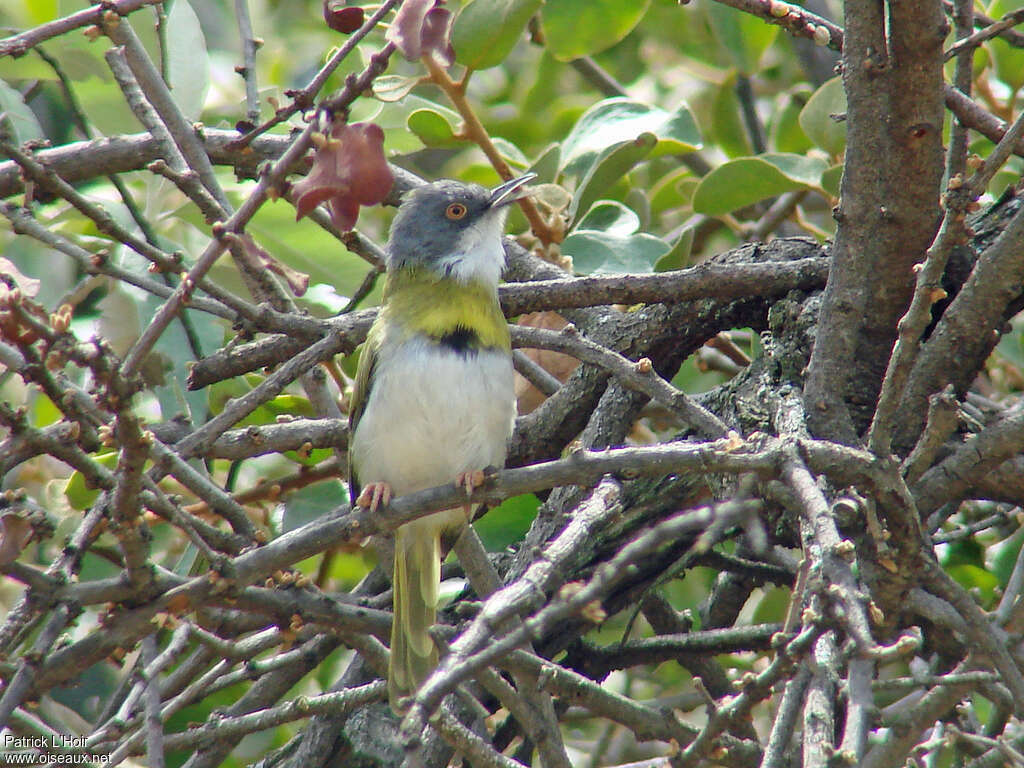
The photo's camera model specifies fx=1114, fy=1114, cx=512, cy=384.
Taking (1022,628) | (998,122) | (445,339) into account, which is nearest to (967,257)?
(998,122)

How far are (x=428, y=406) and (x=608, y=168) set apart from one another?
1067mm

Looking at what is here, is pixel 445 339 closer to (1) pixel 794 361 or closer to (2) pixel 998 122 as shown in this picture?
(1) pixel 794 361

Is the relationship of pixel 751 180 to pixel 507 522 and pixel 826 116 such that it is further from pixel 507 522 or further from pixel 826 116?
pixel 507 522

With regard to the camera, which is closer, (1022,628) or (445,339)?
(1022,628)

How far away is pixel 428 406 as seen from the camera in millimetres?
3539

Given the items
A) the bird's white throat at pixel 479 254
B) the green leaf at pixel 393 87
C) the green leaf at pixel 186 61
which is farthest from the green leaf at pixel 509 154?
the green leaf at pixel 186 61

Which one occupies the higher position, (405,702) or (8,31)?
(8,31)

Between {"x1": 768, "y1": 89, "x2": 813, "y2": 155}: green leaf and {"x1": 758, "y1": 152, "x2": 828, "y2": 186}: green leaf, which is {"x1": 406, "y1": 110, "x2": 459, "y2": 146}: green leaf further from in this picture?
{"x1": 768, "y1": 89, "x2": 813, "y2": 155}: green leaf

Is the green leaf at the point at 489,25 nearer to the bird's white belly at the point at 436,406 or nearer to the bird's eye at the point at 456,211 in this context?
the bird's eye at the point at 456,211

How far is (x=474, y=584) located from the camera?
10.3ft

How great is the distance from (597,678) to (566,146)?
1.90 metres

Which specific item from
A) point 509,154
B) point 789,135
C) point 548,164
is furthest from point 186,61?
point 789,135

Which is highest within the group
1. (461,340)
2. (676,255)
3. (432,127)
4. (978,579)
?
(432,127)

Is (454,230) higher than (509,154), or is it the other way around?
(509,154)
